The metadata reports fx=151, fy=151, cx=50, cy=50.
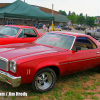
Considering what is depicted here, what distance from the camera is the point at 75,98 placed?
139 inches

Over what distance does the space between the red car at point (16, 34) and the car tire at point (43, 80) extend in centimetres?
379

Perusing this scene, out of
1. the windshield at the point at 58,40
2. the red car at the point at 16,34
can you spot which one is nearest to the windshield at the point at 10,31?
the red car at the point at 16,34

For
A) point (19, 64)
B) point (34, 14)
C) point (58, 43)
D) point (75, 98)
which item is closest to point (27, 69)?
point (19, 64)

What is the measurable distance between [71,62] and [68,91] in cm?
80

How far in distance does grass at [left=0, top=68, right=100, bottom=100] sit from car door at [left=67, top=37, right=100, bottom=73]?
0.40m

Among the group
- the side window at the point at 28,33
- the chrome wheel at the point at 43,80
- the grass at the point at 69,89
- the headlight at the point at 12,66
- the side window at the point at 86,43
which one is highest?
the side window at the point at 28,33

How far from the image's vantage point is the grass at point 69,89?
3.52 meters

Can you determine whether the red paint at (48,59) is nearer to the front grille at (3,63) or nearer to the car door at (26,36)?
the front grille at (3,63)

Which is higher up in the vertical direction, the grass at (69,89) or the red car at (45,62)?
the red car at (45,62)

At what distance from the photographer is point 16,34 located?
7.25 metres

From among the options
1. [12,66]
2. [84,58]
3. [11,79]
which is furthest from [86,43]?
[11,79]

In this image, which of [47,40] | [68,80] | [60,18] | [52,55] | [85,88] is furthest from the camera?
[60,18]

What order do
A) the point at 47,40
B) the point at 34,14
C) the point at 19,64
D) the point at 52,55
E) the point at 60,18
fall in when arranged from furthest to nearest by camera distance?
1. the point at 60,18
2. the point at 34,14
3. the point at 47,40
4. the point at 52,55
5. the point at 19,64

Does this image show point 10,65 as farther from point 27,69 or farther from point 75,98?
point 75,98
